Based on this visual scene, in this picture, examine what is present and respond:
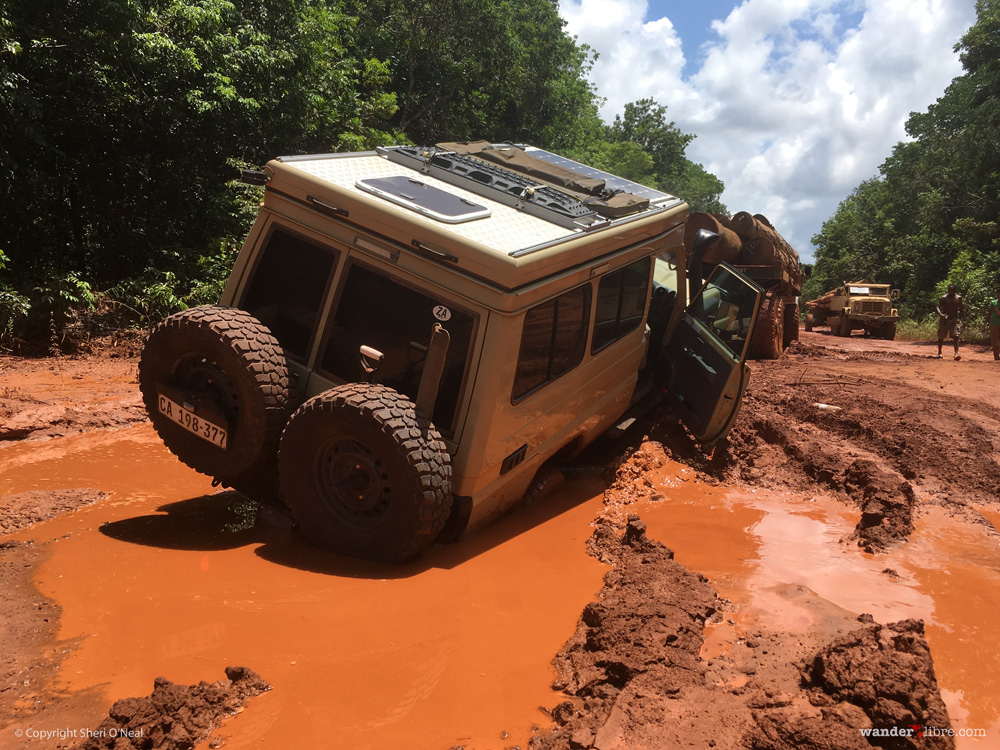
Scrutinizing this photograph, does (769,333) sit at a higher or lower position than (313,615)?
higher

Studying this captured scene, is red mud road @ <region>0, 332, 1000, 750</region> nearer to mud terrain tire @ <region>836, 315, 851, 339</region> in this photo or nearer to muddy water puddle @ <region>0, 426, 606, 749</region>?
muddy water puddle @ <region>0, 426, 606, 749</region>

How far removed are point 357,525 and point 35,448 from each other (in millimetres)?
3223

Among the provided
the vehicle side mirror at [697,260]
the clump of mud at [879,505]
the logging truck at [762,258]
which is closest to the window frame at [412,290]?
the clump of mud at [879,505]

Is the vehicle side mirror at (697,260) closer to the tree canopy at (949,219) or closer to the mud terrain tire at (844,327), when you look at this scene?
the tree canopy at (949,219)

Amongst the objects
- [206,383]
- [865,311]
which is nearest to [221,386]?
[206,383]

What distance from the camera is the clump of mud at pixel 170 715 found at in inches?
105

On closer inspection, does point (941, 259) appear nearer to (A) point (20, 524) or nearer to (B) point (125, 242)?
(B) point (125, 242)

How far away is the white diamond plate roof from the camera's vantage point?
14.7ft

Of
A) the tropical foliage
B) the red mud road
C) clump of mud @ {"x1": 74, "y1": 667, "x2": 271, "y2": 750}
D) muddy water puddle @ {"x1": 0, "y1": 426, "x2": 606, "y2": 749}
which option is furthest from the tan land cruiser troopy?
the tropical foliage

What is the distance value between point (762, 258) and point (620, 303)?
8173mm

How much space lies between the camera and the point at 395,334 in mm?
4594

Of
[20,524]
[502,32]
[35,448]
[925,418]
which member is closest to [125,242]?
[35,448]

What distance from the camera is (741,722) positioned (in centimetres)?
281
